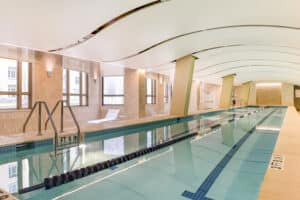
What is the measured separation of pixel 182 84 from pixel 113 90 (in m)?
6.31

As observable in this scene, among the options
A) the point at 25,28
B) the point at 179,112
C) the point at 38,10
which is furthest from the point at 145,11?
the point at 179,112

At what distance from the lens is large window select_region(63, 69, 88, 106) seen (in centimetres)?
1142

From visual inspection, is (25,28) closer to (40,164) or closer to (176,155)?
(40,164)

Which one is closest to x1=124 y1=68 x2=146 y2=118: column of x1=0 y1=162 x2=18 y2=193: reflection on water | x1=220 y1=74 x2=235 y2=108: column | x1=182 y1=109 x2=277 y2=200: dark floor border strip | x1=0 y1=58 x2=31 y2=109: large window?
x1=0 y1=58 x2=31 y2=109: large window

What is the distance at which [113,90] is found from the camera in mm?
15031

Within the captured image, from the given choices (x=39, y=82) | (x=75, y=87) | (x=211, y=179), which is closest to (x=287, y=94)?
(x=75, y=87)

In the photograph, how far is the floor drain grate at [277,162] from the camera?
2359 mm

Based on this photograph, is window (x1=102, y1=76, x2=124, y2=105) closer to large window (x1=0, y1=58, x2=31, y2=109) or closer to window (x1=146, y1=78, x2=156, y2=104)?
window (x1=146, y1=78, x2=156, y2=104)

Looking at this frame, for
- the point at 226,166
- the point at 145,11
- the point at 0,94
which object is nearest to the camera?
the point at 226,166

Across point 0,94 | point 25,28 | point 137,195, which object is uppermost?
point 25,28

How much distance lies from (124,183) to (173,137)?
10.4ft

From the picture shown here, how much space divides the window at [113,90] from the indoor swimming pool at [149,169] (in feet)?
29.3

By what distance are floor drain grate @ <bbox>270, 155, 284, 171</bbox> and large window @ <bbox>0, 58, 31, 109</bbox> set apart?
8.06 metres

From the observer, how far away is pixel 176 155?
4559 mm
